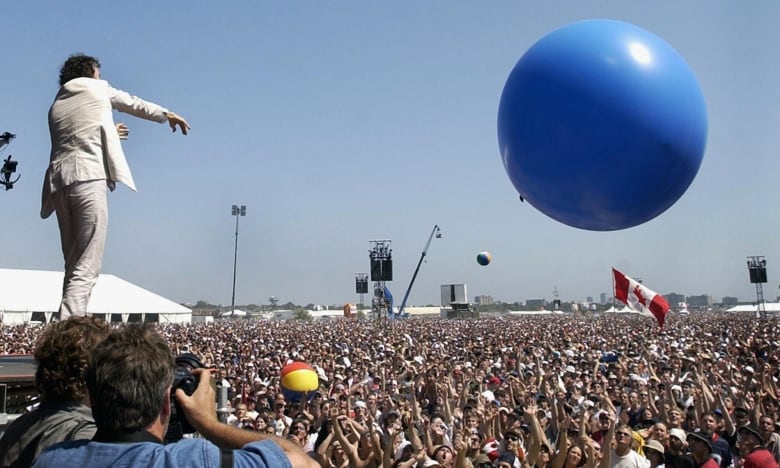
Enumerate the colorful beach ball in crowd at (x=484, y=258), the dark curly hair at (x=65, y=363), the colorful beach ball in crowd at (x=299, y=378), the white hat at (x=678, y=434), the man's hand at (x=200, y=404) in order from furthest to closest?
the colorful beach ball in crowd at (x=484, y=258) < the colorful beach ball in crowd at (x=299, y=378) < the white hat at (x=678, y=434) < the dark curly hair at (x=65, y=363) < the man's hand at (x=200, y=404)

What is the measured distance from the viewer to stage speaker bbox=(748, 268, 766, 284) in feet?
132

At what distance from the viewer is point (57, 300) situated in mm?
41688

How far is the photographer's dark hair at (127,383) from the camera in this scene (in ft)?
4.43

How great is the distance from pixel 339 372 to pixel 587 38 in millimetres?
10785

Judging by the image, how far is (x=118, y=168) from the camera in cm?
298

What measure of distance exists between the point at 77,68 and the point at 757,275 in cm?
4578

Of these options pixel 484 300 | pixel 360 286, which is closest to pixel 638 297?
pixel 360 286

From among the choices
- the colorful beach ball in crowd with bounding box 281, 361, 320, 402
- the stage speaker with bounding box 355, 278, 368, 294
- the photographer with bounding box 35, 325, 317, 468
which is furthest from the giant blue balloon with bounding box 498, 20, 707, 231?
the stage speaker with bounding box 355, 278, 368, 294

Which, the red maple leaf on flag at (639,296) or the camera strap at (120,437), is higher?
the red maple leaf on flag at (639,296)

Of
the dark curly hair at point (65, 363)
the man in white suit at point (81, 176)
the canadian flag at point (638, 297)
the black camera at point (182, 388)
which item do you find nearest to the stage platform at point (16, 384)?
the man in white suit at point (81, 176)

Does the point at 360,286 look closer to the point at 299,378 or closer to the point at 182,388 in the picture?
the point at 299,378

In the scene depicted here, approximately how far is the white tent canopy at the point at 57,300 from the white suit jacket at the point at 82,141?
36.9 m

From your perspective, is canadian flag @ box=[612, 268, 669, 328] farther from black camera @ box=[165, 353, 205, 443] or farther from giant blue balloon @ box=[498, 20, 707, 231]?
black camera @ box=[165, 353, 205, 443]

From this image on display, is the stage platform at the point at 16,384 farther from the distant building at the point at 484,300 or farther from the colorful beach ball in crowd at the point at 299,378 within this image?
the distant building at the point at 484,300
